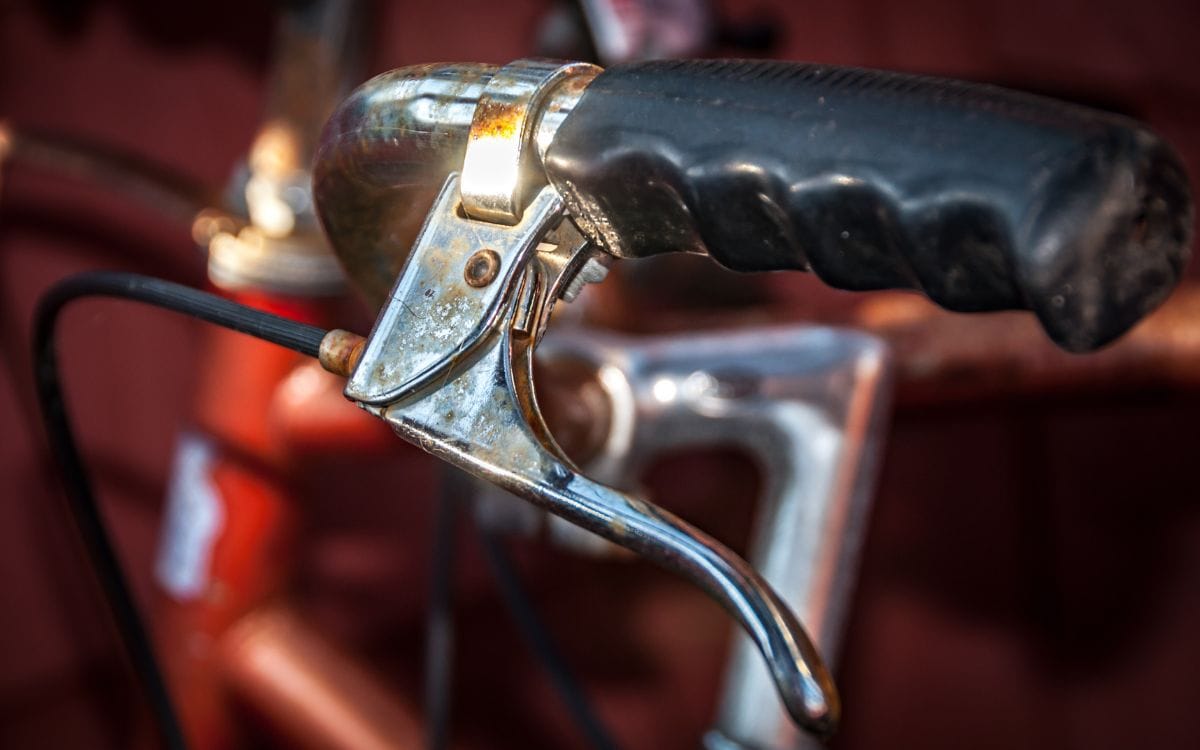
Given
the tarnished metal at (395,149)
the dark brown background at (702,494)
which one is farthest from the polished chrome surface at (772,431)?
the dark brown background at (702,494)

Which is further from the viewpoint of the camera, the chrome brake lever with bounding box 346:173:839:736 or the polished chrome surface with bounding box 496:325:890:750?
the polished chrome surface with bounding box 496:325:890:750

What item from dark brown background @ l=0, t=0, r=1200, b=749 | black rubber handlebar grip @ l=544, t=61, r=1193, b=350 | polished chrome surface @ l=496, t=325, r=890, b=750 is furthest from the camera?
dark brown background @ l=0, t=0, r=1200, b=749

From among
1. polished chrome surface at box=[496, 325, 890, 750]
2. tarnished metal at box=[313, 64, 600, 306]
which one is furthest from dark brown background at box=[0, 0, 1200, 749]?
tarnished metal at box=[313, 64, 600, 306]

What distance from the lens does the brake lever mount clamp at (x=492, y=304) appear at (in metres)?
0.16

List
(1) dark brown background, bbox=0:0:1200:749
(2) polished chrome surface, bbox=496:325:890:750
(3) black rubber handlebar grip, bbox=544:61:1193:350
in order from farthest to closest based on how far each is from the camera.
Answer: (1) dark brown background, bbox=0:0:1200:749
(2) polished chrome surface, bbox=496:325:890:750
(3) black rubber handlebar grip, bbox=544:61:1193:350

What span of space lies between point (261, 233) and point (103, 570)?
0.19 meters

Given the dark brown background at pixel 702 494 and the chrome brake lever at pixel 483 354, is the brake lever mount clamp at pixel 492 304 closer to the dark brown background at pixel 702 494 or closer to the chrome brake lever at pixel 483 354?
the chrome brake lever at pixel 483 354

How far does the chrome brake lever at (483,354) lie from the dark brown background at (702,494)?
1.64ft

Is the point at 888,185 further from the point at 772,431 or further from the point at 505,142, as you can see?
the point at 772,431

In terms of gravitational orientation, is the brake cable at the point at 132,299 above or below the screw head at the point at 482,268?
below

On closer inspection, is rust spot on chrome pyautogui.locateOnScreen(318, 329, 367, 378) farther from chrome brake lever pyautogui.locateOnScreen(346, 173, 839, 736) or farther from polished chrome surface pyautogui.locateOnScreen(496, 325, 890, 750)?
polished chrome surface pyautogui.locateOnScreen(496, 325, 890, 750)

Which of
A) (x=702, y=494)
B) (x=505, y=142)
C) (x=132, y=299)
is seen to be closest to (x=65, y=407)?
(x=132, y=299)

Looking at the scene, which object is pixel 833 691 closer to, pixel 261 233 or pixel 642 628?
pixel 261 233

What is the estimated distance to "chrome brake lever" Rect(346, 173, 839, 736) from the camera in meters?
0.16
